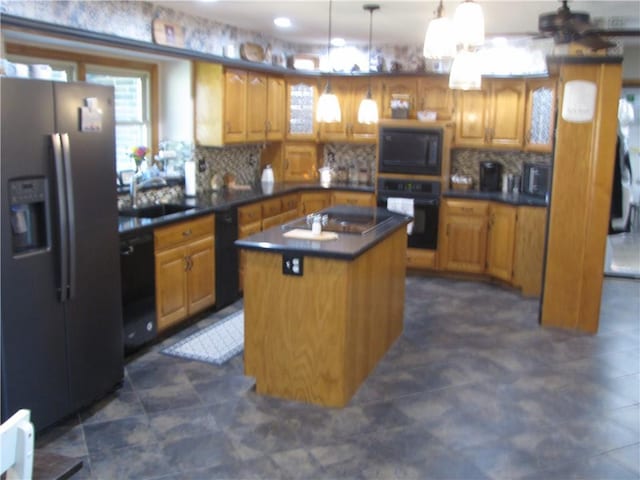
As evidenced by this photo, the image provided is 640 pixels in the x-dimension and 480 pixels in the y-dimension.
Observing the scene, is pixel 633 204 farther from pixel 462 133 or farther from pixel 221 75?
pixel 221 75

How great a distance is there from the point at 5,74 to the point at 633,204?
8.82 metres

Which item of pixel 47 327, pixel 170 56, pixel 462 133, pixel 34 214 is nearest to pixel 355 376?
pixel 47 327

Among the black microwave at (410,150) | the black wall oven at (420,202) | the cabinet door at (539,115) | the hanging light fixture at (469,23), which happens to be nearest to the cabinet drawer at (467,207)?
the black wall oven at (420,202)

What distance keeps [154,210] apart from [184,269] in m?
0.74

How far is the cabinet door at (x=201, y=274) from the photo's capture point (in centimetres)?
481

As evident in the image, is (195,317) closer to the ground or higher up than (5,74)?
closer to the ground

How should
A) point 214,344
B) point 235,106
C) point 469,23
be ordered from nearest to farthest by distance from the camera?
point 469,23
point 214,344
point 235,106

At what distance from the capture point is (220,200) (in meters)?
5.46

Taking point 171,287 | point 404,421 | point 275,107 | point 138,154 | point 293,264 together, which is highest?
point 275,107

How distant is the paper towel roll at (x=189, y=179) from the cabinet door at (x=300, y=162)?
1616 mm

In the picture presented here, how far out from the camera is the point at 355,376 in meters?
3.79

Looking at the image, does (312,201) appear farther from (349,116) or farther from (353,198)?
(349,116)

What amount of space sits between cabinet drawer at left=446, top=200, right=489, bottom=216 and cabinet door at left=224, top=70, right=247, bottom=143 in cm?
219

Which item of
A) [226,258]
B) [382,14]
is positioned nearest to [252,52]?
[382,14]
